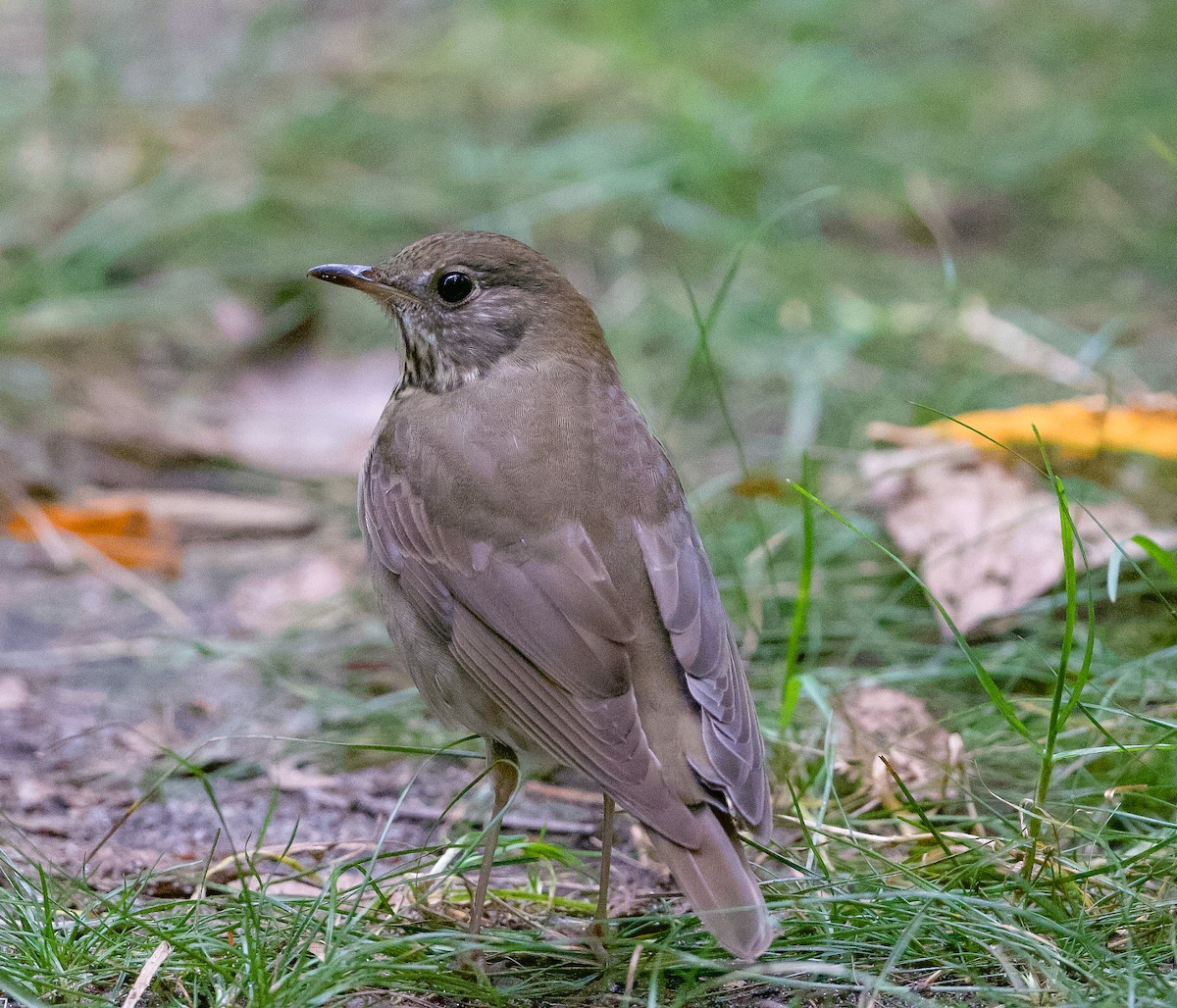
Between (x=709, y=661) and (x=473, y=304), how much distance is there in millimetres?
1354

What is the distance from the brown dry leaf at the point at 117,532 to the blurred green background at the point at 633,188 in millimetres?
360

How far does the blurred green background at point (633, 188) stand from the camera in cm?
696

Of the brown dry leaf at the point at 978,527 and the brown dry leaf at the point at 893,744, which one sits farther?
the brown dry leaf at the point at 978,527

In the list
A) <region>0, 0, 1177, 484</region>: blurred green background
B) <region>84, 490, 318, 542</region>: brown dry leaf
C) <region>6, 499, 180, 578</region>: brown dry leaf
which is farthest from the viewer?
<region>0, 0, 1177, 484</region>: blurred green background

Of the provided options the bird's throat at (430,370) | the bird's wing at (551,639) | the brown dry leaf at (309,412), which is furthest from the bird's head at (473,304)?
the brown dry leaf at (309,412)

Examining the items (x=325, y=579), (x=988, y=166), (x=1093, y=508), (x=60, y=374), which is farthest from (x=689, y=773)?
(x=988, y=166)

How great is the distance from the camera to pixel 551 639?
316 cm

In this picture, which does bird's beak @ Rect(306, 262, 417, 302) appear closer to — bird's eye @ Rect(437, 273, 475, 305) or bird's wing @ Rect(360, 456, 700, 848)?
bird's eye @ Rect(437, 273, 475, 305)

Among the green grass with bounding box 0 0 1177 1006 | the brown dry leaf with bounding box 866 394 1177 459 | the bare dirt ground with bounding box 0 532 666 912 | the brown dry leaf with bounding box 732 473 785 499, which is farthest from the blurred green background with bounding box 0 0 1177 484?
the bare dirt ground with bounding box 0 532 666 912

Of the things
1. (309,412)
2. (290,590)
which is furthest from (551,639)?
(309,412)

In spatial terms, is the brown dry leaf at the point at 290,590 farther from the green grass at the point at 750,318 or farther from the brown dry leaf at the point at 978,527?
the brown dry leaf at the point at 978,527

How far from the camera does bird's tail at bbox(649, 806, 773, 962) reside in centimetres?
259

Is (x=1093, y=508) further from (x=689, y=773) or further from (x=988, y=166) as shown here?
(x=988, y=166)

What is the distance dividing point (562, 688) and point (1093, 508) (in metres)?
2.32
